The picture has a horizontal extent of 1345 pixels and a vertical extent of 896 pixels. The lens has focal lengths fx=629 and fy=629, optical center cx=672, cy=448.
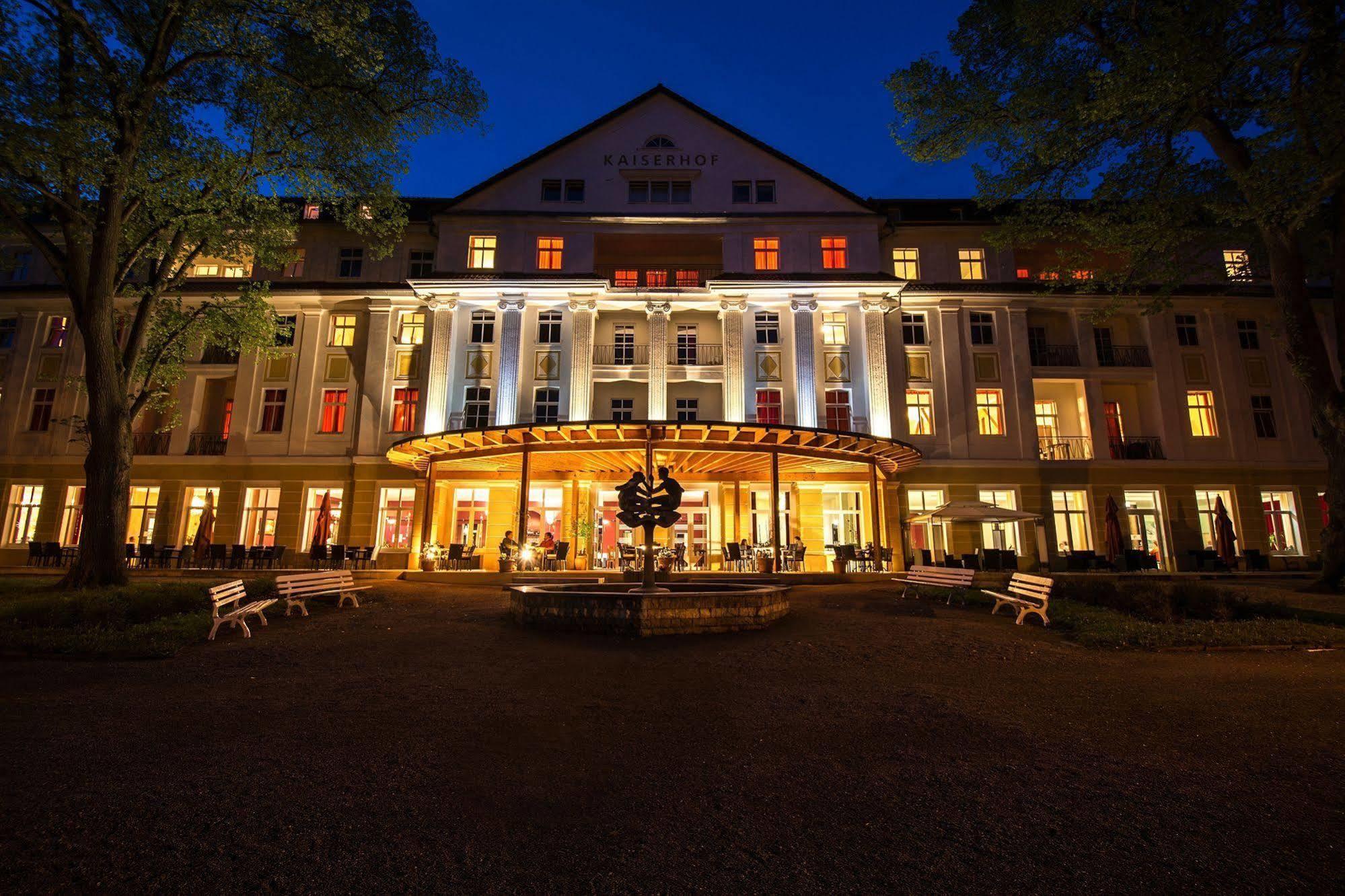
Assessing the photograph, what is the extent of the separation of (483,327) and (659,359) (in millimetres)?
7361

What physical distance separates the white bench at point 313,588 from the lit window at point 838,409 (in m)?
17.9

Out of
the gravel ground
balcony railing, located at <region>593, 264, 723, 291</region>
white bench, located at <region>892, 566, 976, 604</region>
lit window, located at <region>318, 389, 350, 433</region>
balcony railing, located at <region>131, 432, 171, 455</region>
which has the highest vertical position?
balcony railing, located at <region>593, 264, 723, 291</region>

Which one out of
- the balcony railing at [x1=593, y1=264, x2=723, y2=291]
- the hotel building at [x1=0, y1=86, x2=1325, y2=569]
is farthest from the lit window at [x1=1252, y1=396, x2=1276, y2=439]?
the balcony railing at [x1=593, y1=264, x2=723, y2=291]

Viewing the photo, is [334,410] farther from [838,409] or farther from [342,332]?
[838,409]

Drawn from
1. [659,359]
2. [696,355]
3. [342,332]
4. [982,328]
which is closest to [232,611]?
[659,359]

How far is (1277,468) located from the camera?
24.6m

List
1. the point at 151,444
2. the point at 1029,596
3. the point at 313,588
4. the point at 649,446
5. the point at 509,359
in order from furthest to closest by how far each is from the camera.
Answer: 1. the point at 151,444
2. the point at 509,359
3. the point at 649,446
4. the point at 313,588
5. the point at 1029,596

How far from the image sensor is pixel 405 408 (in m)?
25.4

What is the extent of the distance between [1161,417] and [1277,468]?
14.9ft

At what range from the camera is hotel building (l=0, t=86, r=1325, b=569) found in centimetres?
2445

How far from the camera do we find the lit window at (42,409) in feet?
84.3

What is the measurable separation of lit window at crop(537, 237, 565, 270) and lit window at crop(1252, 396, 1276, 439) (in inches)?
1137

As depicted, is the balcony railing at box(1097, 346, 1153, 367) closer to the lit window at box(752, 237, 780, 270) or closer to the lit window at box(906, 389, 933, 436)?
the lit window at box(906, 389, 933, 436)

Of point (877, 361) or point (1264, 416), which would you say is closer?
point (877, 361)
